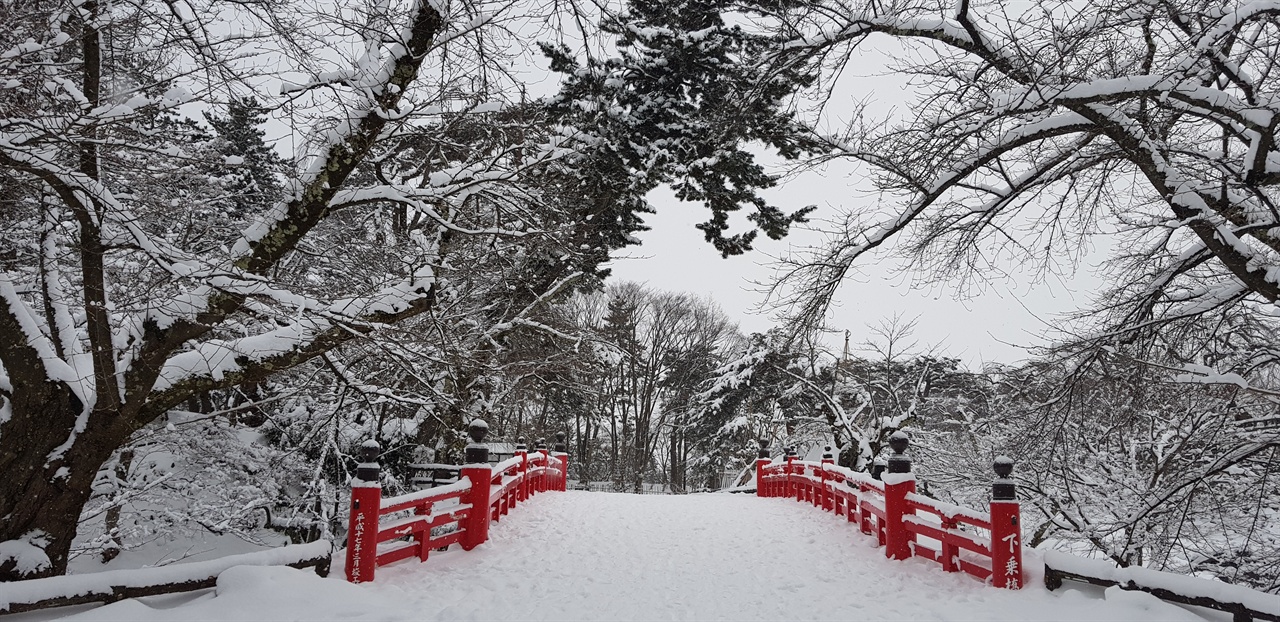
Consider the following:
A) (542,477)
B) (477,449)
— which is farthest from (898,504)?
(542,477)

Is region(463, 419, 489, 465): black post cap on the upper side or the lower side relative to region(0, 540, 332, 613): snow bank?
upper

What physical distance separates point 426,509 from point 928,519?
585cm

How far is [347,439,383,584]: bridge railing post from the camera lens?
17.9ft

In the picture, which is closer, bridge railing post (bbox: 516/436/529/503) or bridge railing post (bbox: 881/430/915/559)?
bridge railing post (bbox: 881/430/915/559)

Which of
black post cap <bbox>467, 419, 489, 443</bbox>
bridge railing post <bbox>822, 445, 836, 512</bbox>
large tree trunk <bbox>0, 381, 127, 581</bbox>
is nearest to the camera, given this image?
large tree trunk <bbox>0, 381, 127, 581</bbox>

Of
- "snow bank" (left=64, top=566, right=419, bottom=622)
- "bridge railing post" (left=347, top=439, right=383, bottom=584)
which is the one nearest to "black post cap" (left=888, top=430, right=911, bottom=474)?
"snow bank" (left=64, top=566, right=419, bottom=622)

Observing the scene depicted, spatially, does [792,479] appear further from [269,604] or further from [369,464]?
[269,604]

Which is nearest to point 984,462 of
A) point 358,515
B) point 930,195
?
point 930,195

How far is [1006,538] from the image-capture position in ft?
18.0

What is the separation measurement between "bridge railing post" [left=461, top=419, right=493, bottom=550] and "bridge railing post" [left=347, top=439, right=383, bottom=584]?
2.07 metres

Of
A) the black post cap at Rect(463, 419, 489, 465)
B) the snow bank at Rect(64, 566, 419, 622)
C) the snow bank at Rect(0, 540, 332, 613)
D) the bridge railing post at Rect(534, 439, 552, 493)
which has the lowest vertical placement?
the bridge railing post at Rect(534, 439, 552, 493)

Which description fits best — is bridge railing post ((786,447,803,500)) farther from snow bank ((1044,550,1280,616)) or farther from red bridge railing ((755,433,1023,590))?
snow bank ((1044,550,1280,616))

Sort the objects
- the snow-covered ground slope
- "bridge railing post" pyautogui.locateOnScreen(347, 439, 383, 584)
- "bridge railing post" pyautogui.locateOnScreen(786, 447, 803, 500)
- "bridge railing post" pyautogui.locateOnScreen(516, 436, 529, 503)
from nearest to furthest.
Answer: the snow-covered ground slope, "bridge railing post" pyautogui.locateOnScreen(347, 439, 383, 584), "bridge railing post" pyautogui.locateOnScreen(516, 436, 529, 503), "bridge railing post" pyautogui.locateOnScreen(786, 447, 803, 500)

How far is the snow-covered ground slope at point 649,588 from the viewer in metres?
4.42
